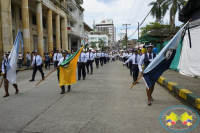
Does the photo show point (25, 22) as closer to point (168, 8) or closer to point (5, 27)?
point (5, 27)

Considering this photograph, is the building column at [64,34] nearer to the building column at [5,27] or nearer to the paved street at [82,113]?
the building column at [5,27]

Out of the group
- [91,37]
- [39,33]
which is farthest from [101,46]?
[39,33]

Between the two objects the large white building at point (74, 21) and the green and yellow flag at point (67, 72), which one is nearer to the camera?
the green and yellow flag at point (67, 72)

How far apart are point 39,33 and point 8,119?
1964cm

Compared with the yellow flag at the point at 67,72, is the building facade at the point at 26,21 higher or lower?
higher

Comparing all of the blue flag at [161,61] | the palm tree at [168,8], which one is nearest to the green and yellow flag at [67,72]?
the blue flag at [161,61]

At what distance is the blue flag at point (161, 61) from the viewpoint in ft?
16.4

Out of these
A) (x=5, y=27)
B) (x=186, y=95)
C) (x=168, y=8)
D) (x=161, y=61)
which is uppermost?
(x=168, y=8)

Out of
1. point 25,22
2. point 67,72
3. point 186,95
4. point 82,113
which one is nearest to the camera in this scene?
point 82,113

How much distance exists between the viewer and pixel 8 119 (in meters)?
4.16

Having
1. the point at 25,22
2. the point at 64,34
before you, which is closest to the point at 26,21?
the point at 25,22

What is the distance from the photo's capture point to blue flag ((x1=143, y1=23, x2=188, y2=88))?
5.01m

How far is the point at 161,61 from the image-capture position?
506cm

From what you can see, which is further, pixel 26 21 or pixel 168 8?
pixel 168 8
